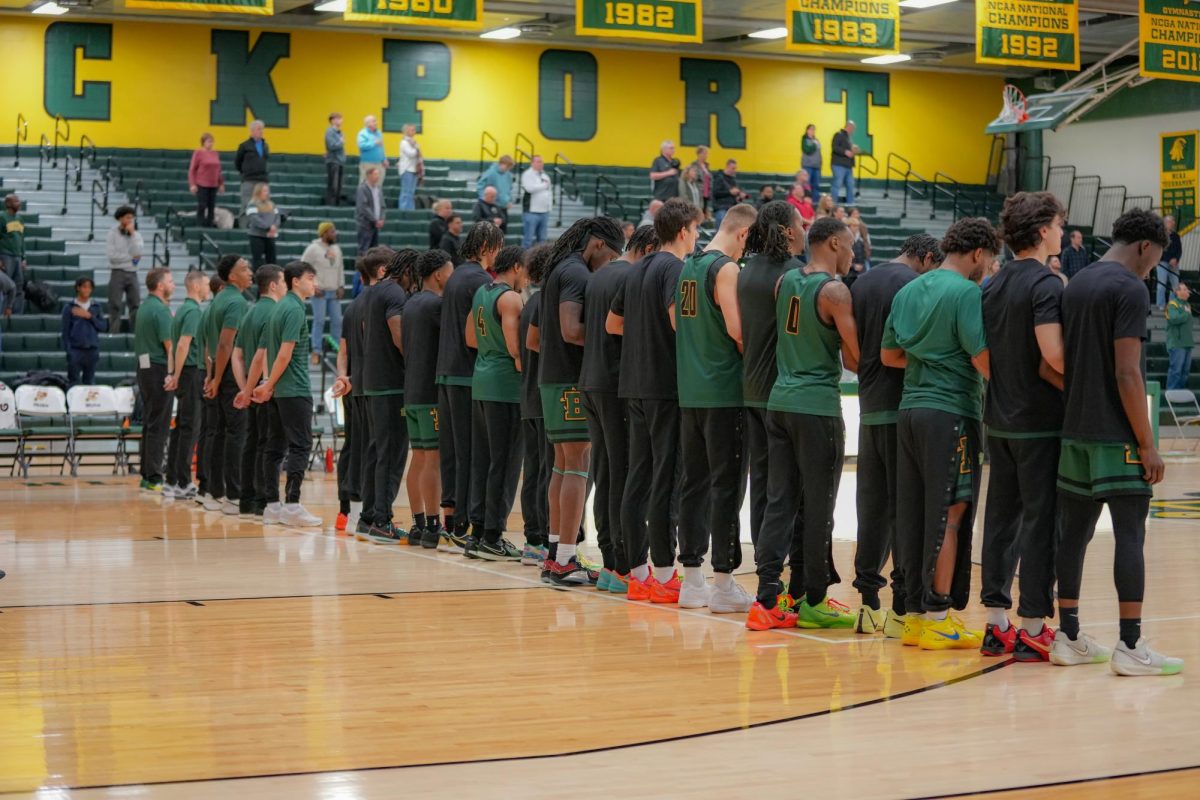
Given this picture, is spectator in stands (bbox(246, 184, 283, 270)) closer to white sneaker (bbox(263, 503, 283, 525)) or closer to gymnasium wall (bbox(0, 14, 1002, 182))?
gymnasium wall (bbox(0, 14, 1002, 182))

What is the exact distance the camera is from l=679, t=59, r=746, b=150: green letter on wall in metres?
32.7

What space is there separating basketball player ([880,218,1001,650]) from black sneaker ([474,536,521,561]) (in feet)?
12.4

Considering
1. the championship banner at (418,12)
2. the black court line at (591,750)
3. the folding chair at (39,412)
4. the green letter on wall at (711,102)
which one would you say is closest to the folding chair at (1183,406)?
the championship banner at (418,12)

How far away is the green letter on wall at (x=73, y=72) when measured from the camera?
2798cm

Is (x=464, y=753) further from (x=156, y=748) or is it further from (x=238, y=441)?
(x=238, y=441)

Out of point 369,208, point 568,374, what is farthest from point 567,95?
point 568,374

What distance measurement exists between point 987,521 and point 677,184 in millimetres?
18613

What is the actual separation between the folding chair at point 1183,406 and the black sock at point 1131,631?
15.6 meters

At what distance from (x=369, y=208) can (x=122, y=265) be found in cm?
370

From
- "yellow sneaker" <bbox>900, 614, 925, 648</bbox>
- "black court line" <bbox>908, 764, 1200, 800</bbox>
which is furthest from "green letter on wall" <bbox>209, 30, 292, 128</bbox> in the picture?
"black court line" <bbox>908, 764, 1200, 800</bbox>

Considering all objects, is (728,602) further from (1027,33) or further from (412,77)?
(412,77)

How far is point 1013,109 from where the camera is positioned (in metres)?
25.8

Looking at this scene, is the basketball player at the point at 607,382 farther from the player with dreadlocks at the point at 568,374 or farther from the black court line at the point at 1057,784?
the black court line at the point at 1057,784

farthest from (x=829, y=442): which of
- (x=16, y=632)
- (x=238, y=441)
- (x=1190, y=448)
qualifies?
(x=1190, y=448)
